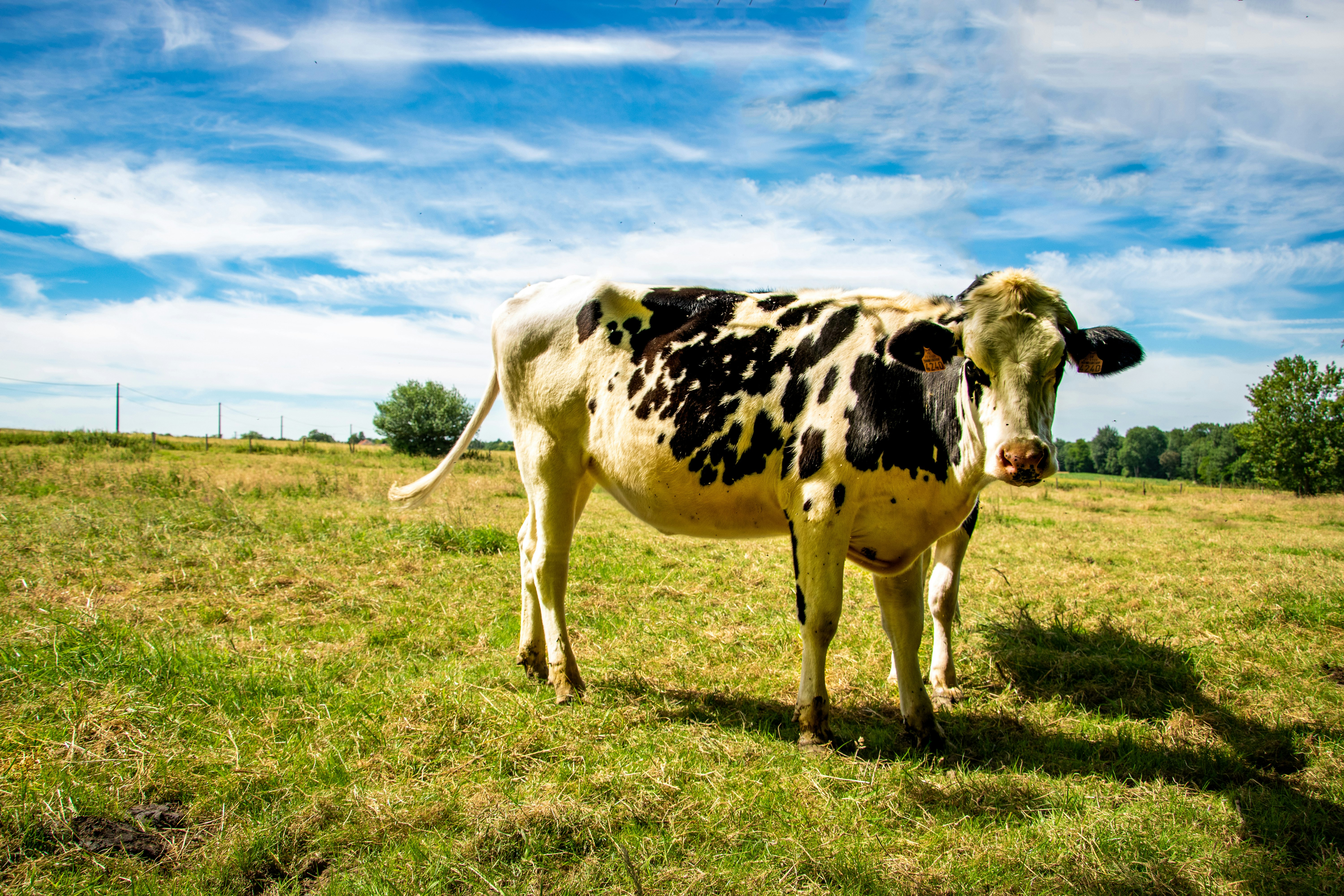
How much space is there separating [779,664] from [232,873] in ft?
11.7

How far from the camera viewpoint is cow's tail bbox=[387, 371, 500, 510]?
221 inches

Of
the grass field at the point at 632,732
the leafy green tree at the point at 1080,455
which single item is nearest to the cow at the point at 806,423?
the grass field at the point at 632,732

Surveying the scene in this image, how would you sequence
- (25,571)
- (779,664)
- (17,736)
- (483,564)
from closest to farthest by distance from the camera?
(17,736)
(779,664)
(25,571)
(483,564)

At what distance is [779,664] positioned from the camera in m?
5.12

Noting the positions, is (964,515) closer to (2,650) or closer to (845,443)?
(845,443)

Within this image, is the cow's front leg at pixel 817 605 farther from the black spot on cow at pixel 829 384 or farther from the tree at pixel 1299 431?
the tree at pixel 1299 431

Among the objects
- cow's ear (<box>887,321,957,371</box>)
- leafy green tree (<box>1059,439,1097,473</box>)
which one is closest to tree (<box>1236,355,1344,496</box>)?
cow's ear (<box>887,321,957,371</box>)

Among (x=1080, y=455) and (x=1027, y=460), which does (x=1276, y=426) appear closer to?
(x=1027, y=460)

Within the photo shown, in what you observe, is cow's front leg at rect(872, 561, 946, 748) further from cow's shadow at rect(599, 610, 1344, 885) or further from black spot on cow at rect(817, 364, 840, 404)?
black spot on cow at rect(817, 364, 840, 404)

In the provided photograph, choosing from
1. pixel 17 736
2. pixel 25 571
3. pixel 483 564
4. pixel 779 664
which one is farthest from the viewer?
pixel 483 564

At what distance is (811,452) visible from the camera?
151 inches

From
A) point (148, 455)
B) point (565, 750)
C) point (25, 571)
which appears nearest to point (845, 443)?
point (565, 750)

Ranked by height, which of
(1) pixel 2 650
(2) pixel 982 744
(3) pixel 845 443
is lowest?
(2) pixel 982 744

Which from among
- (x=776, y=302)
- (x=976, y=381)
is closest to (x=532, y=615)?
(x=776, y=302)
